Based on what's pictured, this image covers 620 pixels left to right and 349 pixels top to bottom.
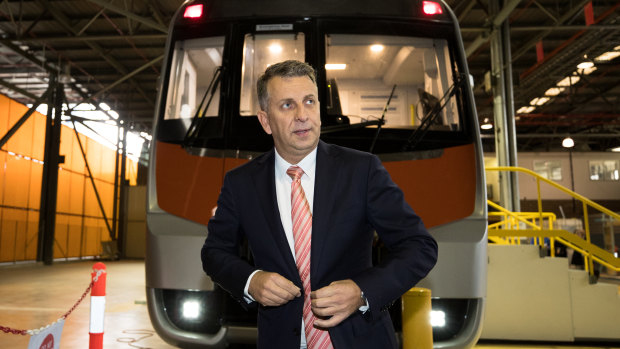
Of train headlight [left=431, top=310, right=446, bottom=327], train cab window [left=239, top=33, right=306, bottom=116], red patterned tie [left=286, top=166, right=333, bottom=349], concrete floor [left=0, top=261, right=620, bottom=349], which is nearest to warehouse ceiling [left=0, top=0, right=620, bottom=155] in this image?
concrete floor [left=0, top=261, right=620, bottom=349]

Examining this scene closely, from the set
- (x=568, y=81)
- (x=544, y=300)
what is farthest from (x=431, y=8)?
(x=568, y=81)

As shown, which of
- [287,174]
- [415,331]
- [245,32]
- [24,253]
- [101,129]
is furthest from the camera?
[101,129]

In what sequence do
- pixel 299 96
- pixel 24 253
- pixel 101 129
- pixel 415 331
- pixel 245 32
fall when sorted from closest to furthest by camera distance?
1. pixel 299 96
2. pixel 415 331
3. pixel 245 32
4. pixel 24 253
5. pixel 101 129

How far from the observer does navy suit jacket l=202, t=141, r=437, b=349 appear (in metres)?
1.48

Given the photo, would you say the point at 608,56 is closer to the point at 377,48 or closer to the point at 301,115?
the point at 377,48

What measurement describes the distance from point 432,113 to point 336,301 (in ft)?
7.32

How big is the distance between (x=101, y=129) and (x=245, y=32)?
75.3ft

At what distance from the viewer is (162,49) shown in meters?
16.9

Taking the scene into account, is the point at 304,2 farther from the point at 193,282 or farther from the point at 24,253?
the point at 24,253

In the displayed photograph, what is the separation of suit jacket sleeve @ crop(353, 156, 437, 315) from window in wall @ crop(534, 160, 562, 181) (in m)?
28.9

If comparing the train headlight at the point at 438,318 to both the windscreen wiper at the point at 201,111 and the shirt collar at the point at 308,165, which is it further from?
the windscreen wiper at the point at 201,111

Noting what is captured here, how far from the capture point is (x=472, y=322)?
301cm

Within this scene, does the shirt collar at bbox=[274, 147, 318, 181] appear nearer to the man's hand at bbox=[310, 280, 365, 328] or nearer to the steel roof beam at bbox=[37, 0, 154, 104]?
the man's hand at bbox=[310, 280, 365, 328]

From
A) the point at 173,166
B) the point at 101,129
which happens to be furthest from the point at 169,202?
the point at 101,129
